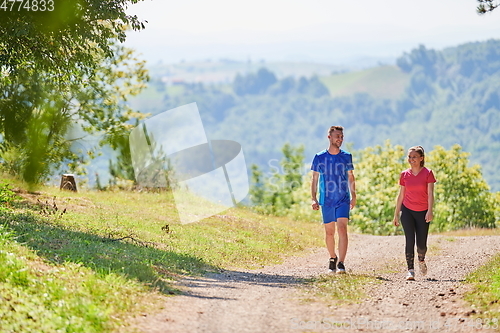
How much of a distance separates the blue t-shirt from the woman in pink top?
0.97 m

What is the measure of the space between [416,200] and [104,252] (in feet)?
18.2

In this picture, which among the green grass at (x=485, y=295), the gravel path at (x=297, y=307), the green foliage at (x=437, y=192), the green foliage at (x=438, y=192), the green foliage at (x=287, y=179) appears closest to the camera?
the gravel path at (x=297, y=307)

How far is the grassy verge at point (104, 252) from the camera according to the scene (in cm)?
729

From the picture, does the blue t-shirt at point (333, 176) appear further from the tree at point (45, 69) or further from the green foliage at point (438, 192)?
the green foliage at point (438, 192)

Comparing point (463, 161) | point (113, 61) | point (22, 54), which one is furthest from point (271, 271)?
point (463, 161)

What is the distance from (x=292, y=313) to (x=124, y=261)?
3.80 metres

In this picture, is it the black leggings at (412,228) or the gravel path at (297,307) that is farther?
the black leggings at (412,228)

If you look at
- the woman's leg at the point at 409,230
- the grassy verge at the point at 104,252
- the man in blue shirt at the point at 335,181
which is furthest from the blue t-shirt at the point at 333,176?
the grassy verge at the point at 104,252

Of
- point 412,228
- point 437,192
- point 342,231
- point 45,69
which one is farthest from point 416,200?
point 437,192

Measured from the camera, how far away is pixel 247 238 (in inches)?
723

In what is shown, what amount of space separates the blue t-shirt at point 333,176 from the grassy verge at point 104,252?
9.38 feet

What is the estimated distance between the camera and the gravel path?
7.27m

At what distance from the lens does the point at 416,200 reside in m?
11.0

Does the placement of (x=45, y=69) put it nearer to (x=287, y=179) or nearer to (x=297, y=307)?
(x=297, y=307)
